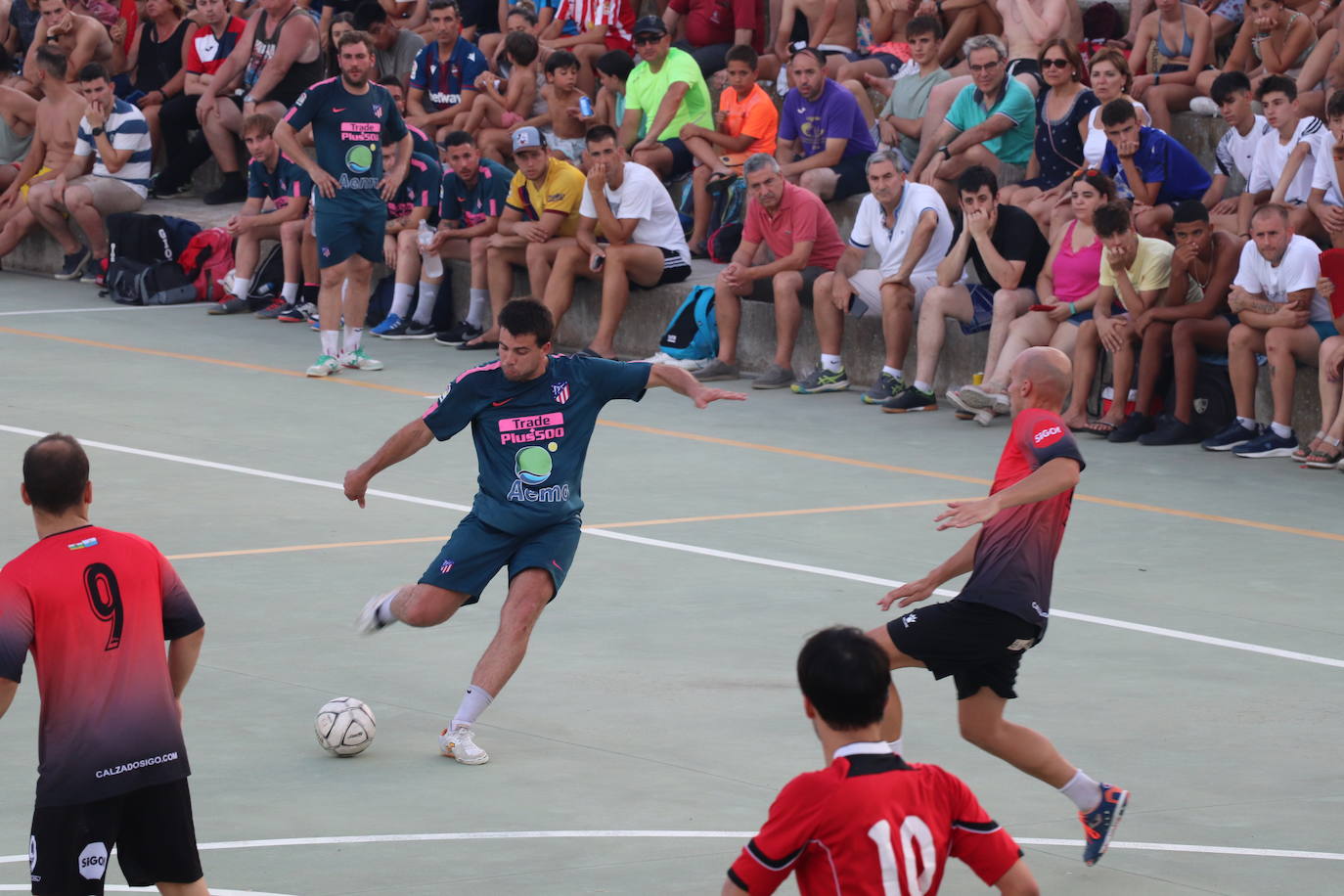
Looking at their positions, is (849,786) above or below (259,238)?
above

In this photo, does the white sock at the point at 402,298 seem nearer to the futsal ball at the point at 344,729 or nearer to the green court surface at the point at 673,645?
the green court surface at the point at 673,645

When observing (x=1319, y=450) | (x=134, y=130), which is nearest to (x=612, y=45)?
(x=134, y=130)

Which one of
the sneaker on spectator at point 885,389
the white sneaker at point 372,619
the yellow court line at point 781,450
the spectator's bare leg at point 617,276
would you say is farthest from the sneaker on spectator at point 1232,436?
the white sneaker at point 372,619

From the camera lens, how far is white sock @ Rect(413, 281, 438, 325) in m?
18.8

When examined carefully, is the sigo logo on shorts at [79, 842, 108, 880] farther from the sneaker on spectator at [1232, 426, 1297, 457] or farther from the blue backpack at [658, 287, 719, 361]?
the blue backpack at [658, 287, 719, 361]

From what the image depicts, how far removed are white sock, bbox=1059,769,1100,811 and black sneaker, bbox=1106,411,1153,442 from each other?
818cm

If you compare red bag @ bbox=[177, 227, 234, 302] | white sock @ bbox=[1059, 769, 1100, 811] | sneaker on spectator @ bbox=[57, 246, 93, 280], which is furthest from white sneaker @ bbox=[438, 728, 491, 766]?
sneaker on spectator @ bbox=[57, 246, 93, 280]

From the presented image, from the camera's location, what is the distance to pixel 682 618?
9430 millimetres

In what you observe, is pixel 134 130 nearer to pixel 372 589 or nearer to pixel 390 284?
pixel 390 284

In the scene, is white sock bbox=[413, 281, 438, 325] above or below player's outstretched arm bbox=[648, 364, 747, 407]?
below

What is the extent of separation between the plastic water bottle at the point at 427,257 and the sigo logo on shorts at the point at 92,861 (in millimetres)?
13999

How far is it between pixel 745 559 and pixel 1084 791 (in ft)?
14.7

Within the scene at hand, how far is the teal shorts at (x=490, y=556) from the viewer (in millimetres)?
7633

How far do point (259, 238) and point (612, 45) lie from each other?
13.6 ft
